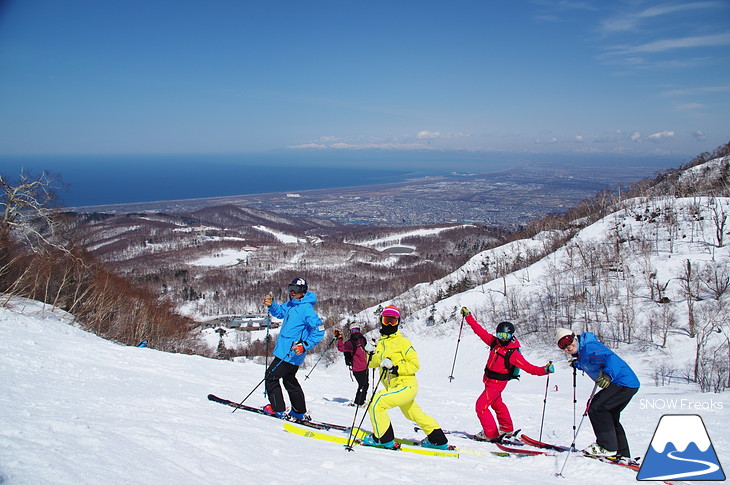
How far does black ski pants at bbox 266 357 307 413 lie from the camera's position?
6.53 meters

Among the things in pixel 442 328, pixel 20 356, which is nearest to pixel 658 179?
pixel 442 328

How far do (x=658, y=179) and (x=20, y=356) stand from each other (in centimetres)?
6410

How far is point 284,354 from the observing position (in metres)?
6.45

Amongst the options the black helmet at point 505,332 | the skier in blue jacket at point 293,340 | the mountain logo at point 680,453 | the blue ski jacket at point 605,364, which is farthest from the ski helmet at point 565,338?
the skier in blue jacket at point 293,340

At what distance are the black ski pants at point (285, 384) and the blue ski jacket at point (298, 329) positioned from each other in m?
0.17

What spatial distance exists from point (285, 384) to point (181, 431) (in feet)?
6.25

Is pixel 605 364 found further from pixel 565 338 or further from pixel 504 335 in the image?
pixel 504 335

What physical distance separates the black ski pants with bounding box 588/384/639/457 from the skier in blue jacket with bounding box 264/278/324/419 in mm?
4181

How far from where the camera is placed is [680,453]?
5168 mm

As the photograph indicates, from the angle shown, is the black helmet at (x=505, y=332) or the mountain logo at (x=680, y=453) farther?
the black helmet at (x=505, y=332)

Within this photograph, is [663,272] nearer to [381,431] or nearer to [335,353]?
[335,353]

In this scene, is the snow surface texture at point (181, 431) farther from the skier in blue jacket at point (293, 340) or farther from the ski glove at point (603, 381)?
the ski glove at point (603, 381)

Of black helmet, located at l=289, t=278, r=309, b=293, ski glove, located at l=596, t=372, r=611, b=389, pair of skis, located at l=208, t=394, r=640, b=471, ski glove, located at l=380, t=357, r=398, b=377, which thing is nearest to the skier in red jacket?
pair of skis, located at l=208, t=394, r=640, b=471

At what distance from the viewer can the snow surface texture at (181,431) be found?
3.73 meters
